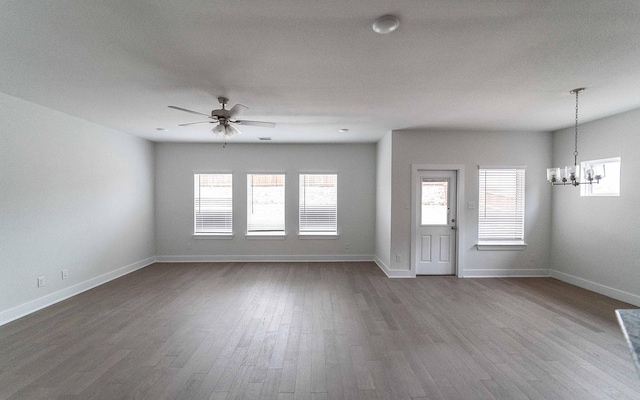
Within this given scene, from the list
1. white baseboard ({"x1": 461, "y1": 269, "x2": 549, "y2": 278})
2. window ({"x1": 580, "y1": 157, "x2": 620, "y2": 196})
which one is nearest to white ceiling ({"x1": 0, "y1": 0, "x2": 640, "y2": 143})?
window ({"x1": 580, "y1": 157, "x2": 620, "y2": 196})

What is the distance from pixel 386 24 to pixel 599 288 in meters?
5.46

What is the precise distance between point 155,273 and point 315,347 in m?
4.26

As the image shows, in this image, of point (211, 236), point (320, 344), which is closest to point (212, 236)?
point (211, 236)

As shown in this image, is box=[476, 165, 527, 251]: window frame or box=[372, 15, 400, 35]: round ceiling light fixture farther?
box=[476, 165, 527, 251]: window frame

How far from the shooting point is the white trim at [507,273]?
17.0 ft

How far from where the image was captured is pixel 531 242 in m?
5.20

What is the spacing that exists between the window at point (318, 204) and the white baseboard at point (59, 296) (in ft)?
12.4

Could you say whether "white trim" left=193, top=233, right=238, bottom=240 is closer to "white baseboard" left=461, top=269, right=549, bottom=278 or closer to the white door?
the white door

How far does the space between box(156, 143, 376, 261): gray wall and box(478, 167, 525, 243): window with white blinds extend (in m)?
2.29

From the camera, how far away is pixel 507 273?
5.20 m

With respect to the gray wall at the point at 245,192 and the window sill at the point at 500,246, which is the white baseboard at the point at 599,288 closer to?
the window sill at the point at 500,246

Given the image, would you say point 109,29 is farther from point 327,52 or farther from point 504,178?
point 504,178

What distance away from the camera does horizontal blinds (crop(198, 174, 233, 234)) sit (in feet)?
20.8

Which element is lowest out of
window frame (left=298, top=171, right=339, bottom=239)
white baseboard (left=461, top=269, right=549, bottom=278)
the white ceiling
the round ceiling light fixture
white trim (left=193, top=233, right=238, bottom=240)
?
white baseboard (left=461, top=269, right=549, bottom=278)
